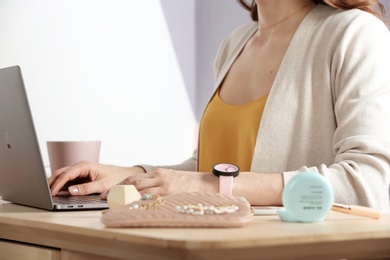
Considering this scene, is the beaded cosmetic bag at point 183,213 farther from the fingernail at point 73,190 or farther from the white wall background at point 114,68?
the white wall background at point 114,68

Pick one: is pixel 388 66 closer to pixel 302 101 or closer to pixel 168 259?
pixel 302 101

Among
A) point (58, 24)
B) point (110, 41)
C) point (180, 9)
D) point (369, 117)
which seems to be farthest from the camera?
point (180, 9)

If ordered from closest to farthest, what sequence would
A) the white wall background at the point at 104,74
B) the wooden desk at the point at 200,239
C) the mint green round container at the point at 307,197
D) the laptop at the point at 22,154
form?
the wooden desk at the point at 200,239
the mint green round container at the point at 307,197
the laptop at the point at 22,154
the white wall background at the point at 104,74

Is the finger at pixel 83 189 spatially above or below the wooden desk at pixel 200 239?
below

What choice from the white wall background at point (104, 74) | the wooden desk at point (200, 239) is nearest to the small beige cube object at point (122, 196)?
the wooden desk at point (200, 239)

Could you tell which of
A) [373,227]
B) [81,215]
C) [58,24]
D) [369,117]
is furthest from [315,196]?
[58,24]

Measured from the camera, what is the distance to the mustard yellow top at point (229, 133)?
1.54m

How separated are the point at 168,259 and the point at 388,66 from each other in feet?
2.64

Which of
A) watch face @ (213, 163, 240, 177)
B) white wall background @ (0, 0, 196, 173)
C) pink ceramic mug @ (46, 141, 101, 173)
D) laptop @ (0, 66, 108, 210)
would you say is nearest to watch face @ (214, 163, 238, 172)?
watch face @ (213, 163, 240, 177)

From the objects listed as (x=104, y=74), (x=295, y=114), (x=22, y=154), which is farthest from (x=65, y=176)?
(x=104, y=74)

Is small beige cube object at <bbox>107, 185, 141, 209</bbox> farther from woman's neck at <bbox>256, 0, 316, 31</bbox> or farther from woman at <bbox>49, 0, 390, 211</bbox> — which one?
woman's neck at <bbox>256, 0, 316, 31</bbox>

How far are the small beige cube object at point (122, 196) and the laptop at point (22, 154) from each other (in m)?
0.11

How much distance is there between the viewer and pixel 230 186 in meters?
1.17

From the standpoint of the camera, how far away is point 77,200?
3.91 feet
